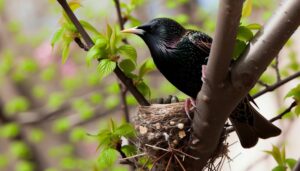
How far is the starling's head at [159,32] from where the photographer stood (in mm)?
2084

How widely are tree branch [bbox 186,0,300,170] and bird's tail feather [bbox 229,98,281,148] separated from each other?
17.8 inches

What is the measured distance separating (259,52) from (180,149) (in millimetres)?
490

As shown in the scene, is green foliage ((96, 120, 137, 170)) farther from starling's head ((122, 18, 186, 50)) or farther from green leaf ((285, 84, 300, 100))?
green leaf ((285, 84, 300, 100))

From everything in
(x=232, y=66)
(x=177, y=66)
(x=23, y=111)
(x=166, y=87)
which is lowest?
(x=23, y=111)

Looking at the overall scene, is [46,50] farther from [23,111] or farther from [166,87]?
[166,87]

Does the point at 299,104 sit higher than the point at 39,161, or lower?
higher

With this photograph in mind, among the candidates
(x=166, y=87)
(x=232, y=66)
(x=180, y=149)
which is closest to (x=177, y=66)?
(x=180, y=149)

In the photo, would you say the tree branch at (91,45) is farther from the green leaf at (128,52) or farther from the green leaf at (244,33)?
the green leaf at (244,33)

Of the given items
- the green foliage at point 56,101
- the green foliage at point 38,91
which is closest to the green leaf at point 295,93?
the green foliage at point 56,101

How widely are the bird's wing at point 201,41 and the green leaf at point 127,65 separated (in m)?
0.28

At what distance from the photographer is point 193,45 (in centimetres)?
207

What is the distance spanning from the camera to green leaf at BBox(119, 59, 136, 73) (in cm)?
195

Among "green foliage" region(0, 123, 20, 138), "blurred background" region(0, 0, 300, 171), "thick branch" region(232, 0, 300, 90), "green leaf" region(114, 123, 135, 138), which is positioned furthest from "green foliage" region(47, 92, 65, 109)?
"thick branch" region(232, 0, 300, 90)

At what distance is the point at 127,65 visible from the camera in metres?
1.95
